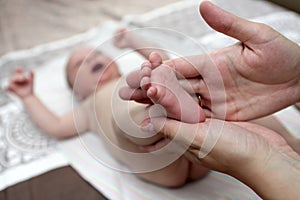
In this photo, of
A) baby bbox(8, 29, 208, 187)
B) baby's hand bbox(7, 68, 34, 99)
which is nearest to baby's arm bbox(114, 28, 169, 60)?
baby bbox(8, 29, 208, 187)

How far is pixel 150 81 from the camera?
640 millimetres

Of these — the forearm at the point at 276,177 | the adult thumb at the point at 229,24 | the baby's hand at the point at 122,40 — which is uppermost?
the adult thumb at the point at 229,24

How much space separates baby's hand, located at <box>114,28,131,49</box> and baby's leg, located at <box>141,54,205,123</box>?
228 millimetres

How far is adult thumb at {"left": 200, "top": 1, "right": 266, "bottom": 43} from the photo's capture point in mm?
664

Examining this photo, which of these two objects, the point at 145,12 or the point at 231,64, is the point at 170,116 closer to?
the point at 231,64

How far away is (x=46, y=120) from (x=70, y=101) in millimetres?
103

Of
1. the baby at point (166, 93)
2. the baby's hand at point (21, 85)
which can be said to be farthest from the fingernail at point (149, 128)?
the baby's hand at point (21, 85)

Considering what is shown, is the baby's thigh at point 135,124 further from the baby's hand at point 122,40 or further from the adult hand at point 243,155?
the baby's hand at point 122,40

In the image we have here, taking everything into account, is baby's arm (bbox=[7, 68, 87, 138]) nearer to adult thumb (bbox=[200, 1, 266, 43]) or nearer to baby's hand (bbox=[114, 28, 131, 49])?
baby's hand (bbox=[114, 28, 131, 49])

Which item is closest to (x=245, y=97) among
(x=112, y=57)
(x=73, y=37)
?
(x=112, y=57)

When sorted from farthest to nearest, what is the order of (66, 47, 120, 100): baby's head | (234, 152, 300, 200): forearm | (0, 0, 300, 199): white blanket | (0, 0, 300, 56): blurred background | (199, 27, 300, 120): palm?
(0, 0, 300, 56): blurred background → (66, 47, 120, 100): baby's head → (0, 0, 300, 199): white blanket → (199, 27, 300, 120): palm → (234, 152, 300, 200): forearm

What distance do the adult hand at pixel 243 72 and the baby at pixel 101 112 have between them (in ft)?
0.28

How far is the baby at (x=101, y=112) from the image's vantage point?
0.79 m

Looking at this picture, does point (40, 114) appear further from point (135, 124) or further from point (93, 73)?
point (135, 124)
